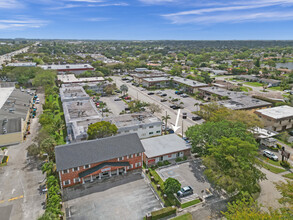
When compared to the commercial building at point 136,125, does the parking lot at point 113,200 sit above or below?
below

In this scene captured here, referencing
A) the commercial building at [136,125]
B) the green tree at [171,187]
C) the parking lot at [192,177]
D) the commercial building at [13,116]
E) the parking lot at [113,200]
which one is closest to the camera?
the parking lot at [113,200]

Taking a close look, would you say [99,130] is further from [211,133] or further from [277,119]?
[277,119]

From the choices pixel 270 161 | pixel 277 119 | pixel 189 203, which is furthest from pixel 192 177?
pixel 277 119

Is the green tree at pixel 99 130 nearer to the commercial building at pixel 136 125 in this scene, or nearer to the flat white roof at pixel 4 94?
the commercial building at pixel 136 125

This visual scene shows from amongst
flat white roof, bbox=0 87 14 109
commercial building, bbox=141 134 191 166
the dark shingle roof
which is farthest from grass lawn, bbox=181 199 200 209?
flat white roof, bbox=0 87 14 109

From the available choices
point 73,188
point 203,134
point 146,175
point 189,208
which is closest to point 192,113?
point 203,134

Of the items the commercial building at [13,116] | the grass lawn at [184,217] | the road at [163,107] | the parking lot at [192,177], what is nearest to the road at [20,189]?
the commercial building at [13,116]

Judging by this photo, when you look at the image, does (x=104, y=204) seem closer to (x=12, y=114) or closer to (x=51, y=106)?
(x=12, y=114)
